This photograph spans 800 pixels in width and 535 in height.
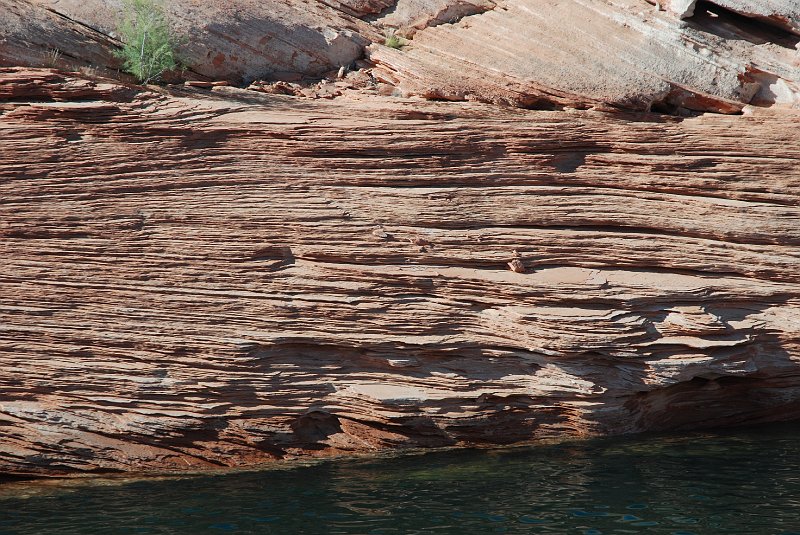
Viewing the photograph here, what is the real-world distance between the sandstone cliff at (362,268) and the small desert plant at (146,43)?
27.1 inches

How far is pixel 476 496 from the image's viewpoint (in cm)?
1155

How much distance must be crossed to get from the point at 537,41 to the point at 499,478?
333 inches

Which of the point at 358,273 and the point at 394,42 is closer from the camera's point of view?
the point at 358,273

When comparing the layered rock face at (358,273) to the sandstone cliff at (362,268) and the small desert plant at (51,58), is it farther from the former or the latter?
the small desert plant at (51,58)

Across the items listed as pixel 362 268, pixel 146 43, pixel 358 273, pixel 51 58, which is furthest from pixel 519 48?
pixel 51 58

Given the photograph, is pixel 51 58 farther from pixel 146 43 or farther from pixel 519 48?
pixel 519 48

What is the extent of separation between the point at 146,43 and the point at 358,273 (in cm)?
577

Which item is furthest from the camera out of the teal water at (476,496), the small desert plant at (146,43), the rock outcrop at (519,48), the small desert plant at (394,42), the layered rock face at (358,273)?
the small desert plant at (394,42)

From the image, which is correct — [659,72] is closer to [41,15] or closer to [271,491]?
[271,491]

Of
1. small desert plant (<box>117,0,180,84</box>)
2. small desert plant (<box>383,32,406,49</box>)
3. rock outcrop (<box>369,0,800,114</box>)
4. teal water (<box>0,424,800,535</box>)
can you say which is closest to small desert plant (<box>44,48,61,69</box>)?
small desert plant (<box>117,0,180,84</box>)

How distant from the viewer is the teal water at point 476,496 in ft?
34.3

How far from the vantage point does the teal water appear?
34.3 ft

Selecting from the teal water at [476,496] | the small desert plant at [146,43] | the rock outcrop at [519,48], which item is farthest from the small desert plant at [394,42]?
the teal water at [476,496]

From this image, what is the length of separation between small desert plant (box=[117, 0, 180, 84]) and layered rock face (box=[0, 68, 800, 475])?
2.75 feet
